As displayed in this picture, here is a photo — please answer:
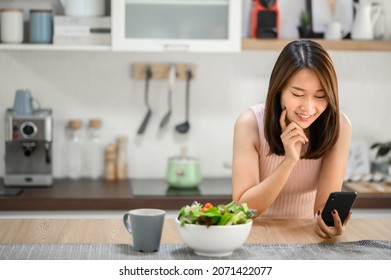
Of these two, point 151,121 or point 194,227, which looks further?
point 151,121

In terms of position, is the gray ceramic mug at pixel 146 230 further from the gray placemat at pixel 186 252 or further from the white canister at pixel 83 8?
the white canister at pixel 83 8

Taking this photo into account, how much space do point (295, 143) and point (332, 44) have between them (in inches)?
57.7

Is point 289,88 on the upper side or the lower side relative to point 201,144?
upper

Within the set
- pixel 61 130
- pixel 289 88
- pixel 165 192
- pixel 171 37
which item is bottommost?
pixel 165 192

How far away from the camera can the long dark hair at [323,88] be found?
2.33m

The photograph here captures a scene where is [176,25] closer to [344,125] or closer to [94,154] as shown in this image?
[94,154]

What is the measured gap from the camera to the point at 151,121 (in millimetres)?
4137

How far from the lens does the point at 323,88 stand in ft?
7.62

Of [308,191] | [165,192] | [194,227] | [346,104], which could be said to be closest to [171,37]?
[165,192]

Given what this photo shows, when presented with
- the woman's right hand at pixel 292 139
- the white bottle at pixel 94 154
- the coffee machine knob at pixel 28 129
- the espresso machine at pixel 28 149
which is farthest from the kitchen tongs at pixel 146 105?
the woman's right hand at pixel 292 139
